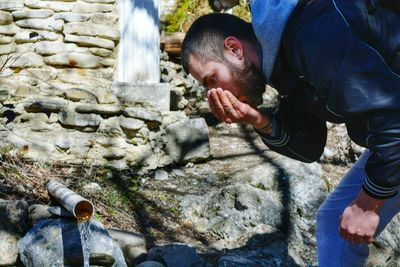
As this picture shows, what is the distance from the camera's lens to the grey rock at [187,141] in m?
5.11

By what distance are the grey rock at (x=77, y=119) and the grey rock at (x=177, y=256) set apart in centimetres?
151

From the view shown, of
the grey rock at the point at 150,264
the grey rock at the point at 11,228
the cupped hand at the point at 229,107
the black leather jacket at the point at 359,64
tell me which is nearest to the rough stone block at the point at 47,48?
the grey rock at the point at 11,228

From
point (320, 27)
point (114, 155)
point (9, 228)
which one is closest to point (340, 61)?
point (320, 27)

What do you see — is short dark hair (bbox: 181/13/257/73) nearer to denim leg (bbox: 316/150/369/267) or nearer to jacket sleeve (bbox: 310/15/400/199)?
jacket sleeve (bbox: 310/15/400/199)

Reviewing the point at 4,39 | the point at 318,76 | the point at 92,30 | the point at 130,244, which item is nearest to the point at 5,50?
the point at 4,39

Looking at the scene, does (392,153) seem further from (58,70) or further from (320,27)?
(58,70)

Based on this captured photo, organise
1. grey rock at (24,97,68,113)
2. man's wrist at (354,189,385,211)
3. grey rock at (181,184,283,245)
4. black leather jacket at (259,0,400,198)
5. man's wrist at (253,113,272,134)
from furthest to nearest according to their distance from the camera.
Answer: grey rock at (24,97,68,113), grey rock at (181,184,283,245), man's wrist at (253,113,272,134), man's wrist at (354,189,385,211), black leather jacket at (259,0,400,198)

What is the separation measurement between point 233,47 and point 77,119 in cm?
270

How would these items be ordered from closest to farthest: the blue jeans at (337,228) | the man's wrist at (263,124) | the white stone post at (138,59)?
the man's wrist at (263,124) → the blue jeans at (337,228) → the white stone post at (138,59)

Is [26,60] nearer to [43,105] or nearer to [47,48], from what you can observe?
[47,48]

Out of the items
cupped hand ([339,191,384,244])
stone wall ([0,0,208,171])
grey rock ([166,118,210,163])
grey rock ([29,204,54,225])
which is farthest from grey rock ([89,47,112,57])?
cupped hand ([339,191,384,244])

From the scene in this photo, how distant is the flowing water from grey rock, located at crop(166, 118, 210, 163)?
73.8 inches

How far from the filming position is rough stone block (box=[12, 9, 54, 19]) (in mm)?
4926

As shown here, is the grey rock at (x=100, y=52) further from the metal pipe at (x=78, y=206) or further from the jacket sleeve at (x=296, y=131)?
the jacket sleeve at (x=296, y=131)
